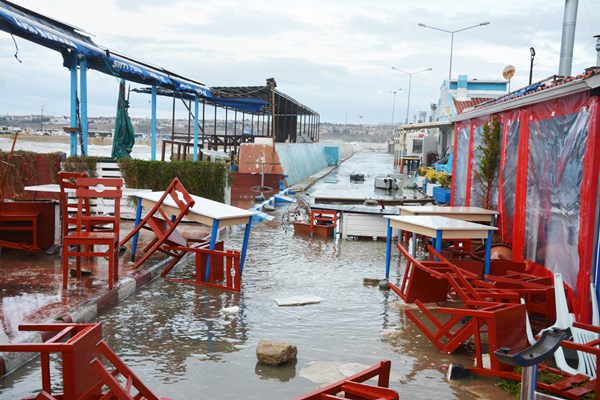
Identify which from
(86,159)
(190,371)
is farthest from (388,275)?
(86,159)

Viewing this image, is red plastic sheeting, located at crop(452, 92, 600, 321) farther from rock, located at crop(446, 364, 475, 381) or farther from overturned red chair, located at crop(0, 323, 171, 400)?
overturned red chair, located at crop(0, 323, 171, 400)

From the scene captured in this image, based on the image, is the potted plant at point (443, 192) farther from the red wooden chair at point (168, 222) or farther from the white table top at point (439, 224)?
the red wooden chair at point (168, 222)

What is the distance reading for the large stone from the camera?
5.51 metres

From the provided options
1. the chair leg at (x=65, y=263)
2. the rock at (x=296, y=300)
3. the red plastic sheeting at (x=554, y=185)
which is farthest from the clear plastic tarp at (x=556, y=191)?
the chair leg at (x=65, y=263)

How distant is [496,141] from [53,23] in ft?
32.0

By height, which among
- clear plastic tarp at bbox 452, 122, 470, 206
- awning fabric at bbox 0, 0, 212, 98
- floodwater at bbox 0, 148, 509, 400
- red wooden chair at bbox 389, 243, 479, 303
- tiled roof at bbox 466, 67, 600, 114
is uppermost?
awning fabric at bbox 0, 0, 212, 98

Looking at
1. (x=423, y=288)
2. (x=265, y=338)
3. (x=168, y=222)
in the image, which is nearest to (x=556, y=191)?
(x=423, y=288)

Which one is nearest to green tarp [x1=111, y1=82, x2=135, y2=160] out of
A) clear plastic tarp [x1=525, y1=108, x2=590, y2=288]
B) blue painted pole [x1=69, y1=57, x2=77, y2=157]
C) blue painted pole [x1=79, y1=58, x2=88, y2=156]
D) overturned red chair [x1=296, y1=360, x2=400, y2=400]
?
blue painted pole [x1=79, y1=58, x2=88, y2=156]

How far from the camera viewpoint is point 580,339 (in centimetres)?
553

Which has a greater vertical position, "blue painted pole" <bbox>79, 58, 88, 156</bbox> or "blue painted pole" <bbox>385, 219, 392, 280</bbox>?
"blue painted pole" <bbox>79, 58, 88, 156</bbox>

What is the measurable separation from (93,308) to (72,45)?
741cm

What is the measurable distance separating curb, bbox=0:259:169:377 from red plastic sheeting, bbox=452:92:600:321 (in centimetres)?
530

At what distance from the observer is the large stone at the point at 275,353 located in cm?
551

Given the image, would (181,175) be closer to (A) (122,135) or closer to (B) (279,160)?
(A) (122,135)
